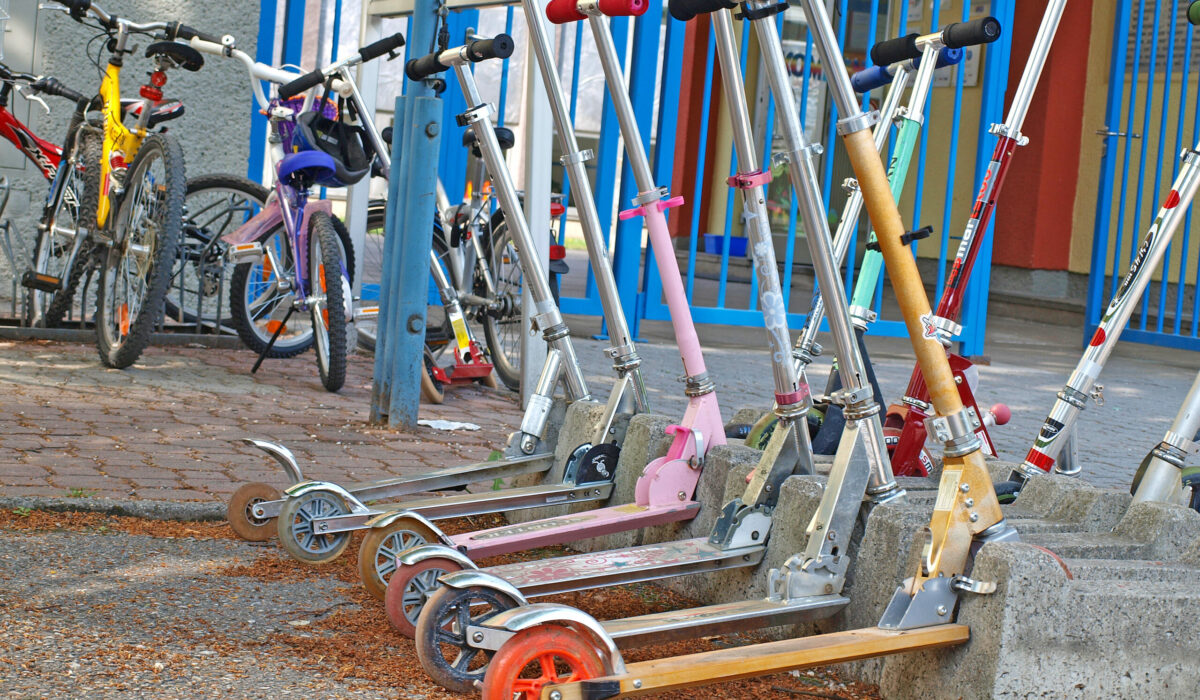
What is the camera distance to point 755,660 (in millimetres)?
1940

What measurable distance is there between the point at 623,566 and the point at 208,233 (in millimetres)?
4005

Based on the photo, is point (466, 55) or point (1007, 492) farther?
point (466, 55)

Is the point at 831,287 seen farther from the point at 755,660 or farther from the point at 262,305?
the point at 262,305

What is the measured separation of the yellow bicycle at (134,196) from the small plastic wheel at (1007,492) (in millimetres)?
3383

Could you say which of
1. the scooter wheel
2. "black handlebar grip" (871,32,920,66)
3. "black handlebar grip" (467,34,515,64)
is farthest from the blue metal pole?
the scooter wheel

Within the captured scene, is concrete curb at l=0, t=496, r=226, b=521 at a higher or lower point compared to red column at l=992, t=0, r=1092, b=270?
lower

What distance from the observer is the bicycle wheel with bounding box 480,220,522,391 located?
5.64m

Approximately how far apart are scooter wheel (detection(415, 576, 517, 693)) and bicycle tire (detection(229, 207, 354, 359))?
11.2 feet

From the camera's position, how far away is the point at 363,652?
7.70 ft

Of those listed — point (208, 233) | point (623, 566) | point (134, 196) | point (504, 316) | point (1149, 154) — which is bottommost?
point (623, 566)

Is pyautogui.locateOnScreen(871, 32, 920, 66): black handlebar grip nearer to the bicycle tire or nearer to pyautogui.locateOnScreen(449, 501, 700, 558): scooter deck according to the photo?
pyautogui.locateOnScreen(449, 501, 700, 558): scooter deck

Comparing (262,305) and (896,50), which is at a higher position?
(896,50)

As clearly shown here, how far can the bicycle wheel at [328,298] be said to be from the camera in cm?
499

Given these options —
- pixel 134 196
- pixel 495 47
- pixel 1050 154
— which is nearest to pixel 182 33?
pixel 134 196
